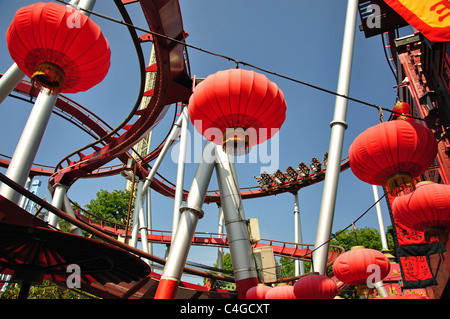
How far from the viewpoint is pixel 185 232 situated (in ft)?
18.4

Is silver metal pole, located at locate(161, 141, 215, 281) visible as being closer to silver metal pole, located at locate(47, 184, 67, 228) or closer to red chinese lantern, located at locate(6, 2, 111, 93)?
red chinese lantern, located at locate(6, 2, 111, 93)

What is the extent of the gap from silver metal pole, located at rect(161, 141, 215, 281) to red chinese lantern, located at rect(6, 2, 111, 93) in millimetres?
3103

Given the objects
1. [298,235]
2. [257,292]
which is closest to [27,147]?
[257,292]

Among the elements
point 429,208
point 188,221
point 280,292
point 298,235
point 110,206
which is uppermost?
point 110,206

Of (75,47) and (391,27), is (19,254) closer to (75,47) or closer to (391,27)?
(75,47)

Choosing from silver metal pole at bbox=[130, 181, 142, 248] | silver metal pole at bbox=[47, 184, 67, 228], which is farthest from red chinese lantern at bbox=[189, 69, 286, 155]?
silver metal pole at bbox=[47, 184, 67, 228]

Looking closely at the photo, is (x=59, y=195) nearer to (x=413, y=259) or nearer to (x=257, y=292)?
(x=257, y=292)

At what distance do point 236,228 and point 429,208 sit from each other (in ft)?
12.8

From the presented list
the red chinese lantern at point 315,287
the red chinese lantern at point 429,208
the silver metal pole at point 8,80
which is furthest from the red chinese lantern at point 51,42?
the red chinese lantern at point 429,208

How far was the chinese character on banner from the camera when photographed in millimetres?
2727

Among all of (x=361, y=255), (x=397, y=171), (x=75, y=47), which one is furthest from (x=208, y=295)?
(x=75, y=47)
